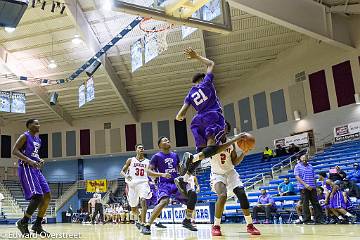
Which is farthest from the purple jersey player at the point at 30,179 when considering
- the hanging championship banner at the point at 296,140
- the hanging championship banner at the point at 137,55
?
the hanging championship banner at the point at 296,140

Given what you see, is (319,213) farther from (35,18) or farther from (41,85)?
(41,85)

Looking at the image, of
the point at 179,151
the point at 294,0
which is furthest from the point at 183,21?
the point at 179,151

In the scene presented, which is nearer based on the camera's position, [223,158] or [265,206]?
[223,158]

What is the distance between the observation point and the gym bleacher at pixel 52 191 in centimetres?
2669

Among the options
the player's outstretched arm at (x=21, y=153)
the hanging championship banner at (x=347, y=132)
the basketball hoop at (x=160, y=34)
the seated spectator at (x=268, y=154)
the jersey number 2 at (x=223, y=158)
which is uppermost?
the basketball hoop at (x=160, y=34)

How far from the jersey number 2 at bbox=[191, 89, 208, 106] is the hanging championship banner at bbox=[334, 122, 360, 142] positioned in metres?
14.1

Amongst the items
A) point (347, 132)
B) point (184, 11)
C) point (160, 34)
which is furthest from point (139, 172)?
point (347, 132)

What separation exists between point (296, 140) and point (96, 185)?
1487cm

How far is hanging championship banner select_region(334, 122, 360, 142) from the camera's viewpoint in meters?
17.0

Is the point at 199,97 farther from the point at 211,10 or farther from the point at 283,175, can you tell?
the point at 283,175

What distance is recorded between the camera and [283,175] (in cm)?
1631

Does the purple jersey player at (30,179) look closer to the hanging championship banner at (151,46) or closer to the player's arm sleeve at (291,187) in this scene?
the hanging championship banner at (151,46)

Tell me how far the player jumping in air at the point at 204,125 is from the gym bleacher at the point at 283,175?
6.54 metres

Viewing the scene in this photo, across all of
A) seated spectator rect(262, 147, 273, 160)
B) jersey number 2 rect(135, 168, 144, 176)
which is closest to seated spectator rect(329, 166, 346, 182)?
jersey number 2 rect(135, 168, 144, 176)
